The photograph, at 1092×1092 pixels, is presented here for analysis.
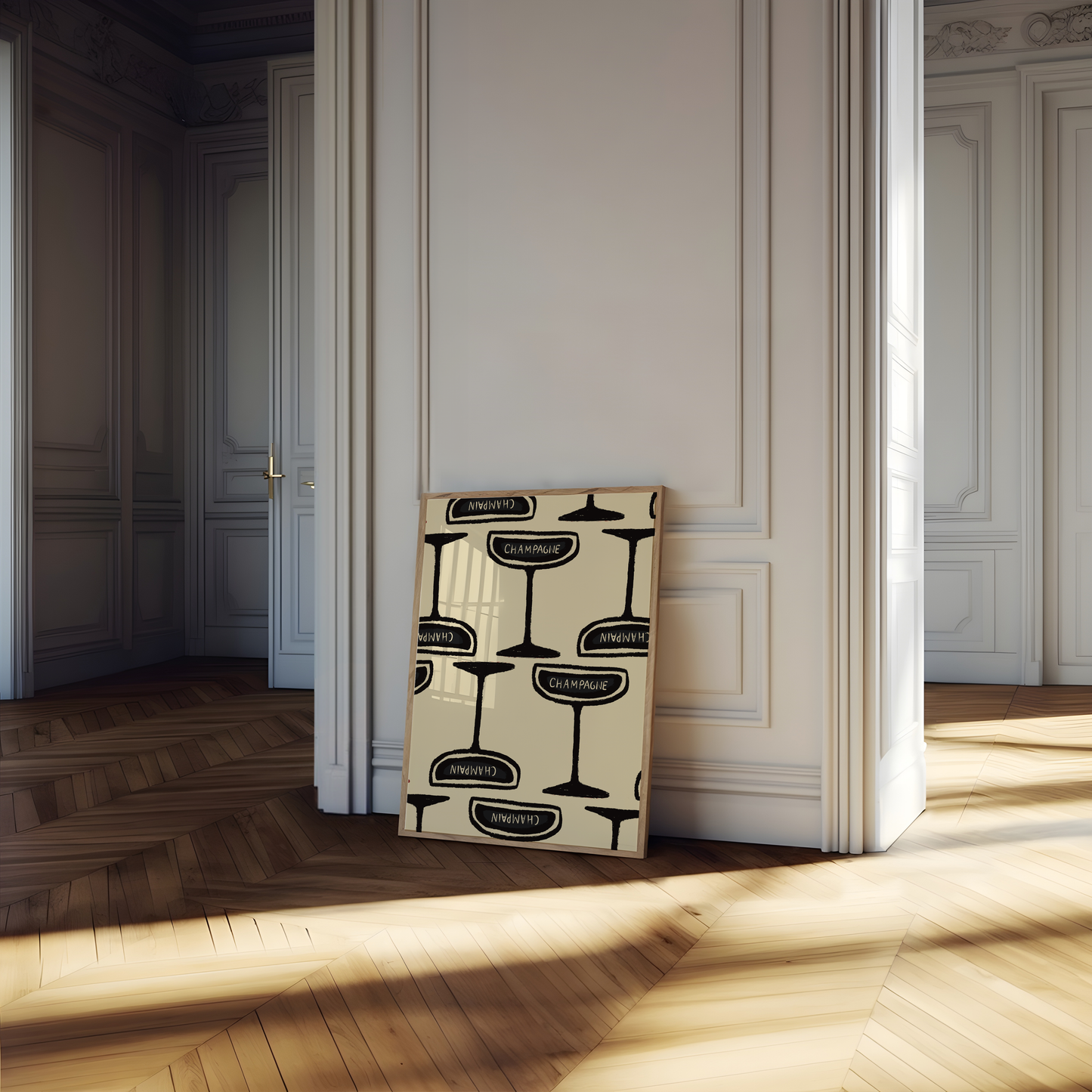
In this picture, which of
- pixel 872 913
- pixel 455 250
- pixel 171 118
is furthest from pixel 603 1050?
pixel 171 118

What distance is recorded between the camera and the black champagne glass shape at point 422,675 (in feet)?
8.31

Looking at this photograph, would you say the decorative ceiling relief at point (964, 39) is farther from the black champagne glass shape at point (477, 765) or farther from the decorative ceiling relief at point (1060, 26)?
the black champagne glass shape at point (477, 765)

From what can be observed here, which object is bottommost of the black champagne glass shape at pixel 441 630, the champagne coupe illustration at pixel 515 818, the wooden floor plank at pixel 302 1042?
the wooden floor plank at pixel 302 1042

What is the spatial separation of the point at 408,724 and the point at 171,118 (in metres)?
4.49

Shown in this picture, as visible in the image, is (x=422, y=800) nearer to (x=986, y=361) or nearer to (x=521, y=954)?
(x=521, y=954)

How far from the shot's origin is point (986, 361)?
4902 millimetres

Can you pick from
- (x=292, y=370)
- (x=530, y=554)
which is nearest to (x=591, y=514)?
(x=530, y=554)

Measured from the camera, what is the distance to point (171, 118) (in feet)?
18.2

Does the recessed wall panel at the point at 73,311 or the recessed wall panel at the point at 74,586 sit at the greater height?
the recessed wall panel at the point at 73,311

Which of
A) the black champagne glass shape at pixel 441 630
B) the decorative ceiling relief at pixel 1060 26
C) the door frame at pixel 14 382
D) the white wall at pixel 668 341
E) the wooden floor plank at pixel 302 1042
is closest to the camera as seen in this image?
the wooden floor plank at pixel 302 1042

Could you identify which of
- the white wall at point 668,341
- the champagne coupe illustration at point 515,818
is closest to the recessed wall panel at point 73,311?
the white wall at point 668,341

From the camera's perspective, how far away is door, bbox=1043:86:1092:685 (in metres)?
4.83

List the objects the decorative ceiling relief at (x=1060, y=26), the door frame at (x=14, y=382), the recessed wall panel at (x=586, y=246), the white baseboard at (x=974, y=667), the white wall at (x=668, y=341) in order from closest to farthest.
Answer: the white wall at (x=668, y=341), the recessed wall panel at (x=586, y=246), the door frame at (x=14, y=382), the decorative ceiling relief at (x=1060, y=26), the white baseboard at (x=974, y=667)

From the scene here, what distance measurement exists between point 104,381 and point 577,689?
374cm
